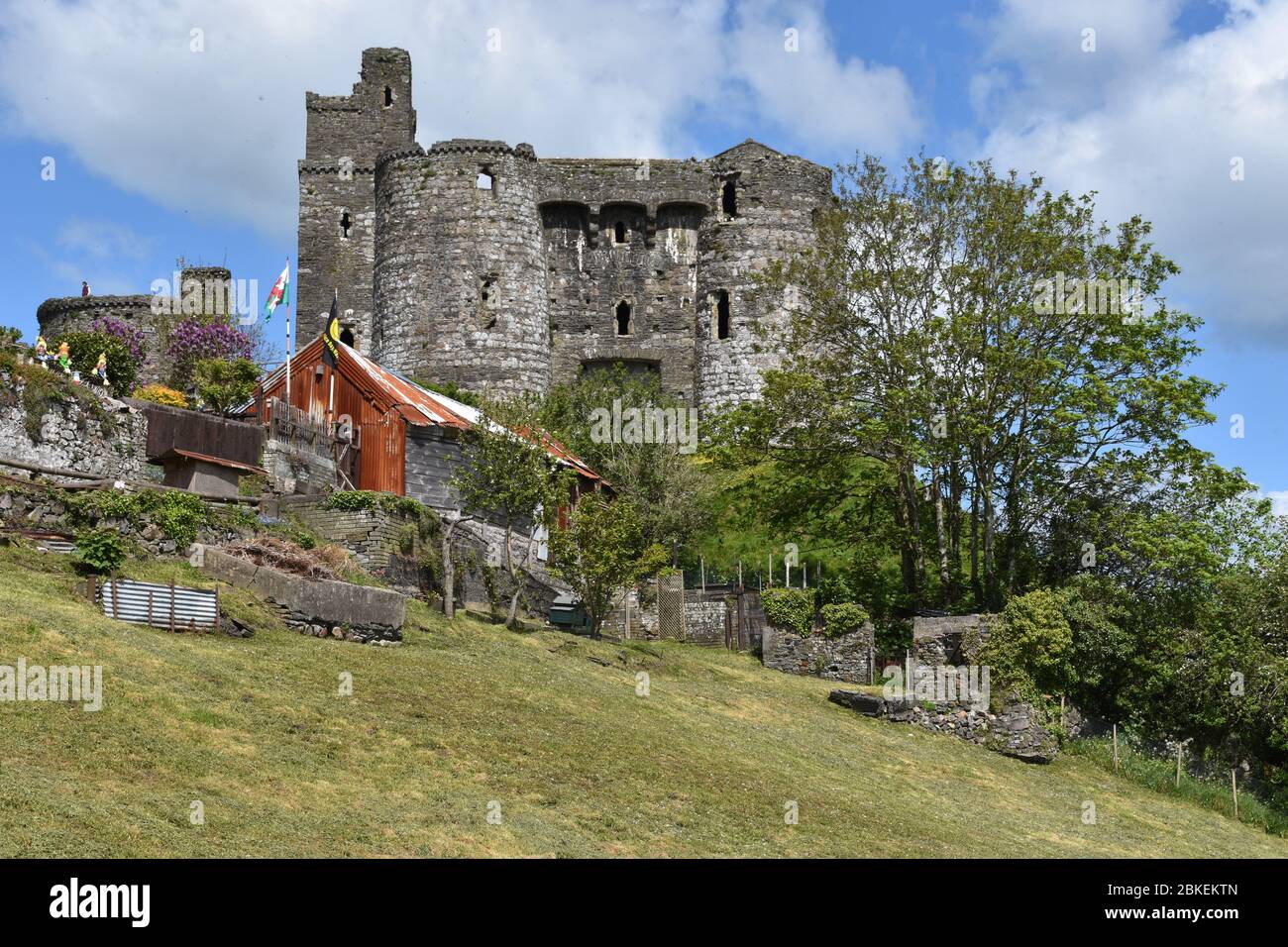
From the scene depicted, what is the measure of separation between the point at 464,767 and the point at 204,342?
48485 millimetres

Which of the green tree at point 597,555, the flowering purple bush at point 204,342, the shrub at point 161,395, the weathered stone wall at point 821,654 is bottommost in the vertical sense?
the weathered stone wall at point 821,654

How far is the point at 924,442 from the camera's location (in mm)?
40656

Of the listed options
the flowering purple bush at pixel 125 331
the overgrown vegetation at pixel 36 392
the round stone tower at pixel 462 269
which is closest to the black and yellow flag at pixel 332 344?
the overgrown vegetation at pixel 36 392

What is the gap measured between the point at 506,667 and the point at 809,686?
30.9ft

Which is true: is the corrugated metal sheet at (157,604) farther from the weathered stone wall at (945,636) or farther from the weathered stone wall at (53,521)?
the weathered stone wall at (945,636)

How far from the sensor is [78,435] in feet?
120

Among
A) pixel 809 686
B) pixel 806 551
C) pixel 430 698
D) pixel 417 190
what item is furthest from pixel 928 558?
pixel 417 190

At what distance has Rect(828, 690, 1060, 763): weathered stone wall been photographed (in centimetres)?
3231

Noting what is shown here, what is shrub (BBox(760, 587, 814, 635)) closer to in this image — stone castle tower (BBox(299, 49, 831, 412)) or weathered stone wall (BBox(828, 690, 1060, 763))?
weathered stone wall (BBox(828, 690, 1060, 763))

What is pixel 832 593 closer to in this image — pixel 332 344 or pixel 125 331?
pixel 332 344

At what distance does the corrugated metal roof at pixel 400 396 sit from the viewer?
43.9 meters

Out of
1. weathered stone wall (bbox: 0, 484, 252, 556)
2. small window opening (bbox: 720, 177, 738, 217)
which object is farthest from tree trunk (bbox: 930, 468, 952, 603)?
small window opening (bbox: 720, 177, 738, 217)

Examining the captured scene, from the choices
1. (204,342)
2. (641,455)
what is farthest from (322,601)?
(204,342)
